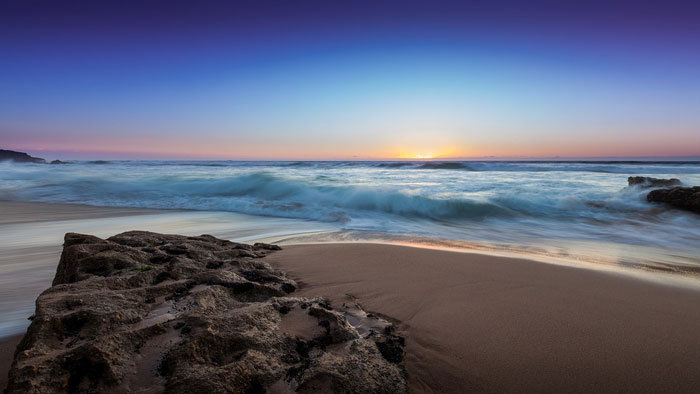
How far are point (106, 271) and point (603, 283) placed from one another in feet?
13.7

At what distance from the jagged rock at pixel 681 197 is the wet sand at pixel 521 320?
8.33 meters

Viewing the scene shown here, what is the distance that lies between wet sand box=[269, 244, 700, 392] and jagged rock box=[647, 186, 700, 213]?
8329mm

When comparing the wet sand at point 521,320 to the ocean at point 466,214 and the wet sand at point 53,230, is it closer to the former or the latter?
the ocean at point 466,214

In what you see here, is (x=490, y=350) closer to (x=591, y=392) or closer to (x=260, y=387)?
(x=591, y=392)

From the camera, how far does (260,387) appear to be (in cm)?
149

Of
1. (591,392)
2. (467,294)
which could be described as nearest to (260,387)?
(591,392)

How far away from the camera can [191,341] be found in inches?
62.9

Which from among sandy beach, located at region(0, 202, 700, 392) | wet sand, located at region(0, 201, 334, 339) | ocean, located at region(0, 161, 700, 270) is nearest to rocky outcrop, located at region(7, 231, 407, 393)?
sandy beach, located at region(0, 202, 700, 392)

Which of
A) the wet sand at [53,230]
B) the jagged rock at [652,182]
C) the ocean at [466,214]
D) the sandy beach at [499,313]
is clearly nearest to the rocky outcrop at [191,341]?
the sandy beach at [499,313]

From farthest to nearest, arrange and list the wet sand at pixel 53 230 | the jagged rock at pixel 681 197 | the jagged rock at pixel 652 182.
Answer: the jagged rock at pixel 652 182 < the jagged rock at pixel 681 197 < the wet sand at pixel 53 230

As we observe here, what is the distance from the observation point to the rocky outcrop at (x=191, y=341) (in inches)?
56.1

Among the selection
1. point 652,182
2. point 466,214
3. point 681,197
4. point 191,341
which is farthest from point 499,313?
point 652,182

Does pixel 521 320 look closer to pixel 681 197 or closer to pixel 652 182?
pixel 681 197

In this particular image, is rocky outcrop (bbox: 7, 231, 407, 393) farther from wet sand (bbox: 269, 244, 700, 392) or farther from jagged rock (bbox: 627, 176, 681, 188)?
jagged rock (bbox: 627, 176, 681, 188)
